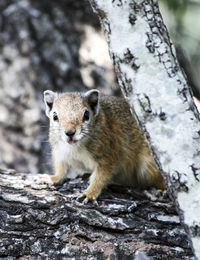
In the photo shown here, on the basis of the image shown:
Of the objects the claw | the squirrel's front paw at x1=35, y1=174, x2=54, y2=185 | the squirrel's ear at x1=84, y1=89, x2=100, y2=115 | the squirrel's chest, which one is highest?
the squirrel's ear at x1=84, y1=89, x2=100, y2=115

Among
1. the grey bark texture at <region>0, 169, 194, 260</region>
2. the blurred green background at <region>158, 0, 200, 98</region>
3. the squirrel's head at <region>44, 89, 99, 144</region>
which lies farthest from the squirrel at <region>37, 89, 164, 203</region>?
the blurred green background at <region>158, 0, 200, 98</region>

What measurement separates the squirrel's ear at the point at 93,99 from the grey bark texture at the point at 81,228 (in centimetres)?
128

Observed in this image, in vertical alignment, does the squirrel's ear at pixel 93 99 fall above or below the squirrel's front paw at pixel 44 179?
above

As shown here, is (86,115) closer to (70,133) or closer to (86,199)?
A: (70,133)

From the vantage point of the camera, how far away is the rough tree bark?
135 inches

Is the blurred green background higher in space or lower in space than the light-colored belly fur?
higher

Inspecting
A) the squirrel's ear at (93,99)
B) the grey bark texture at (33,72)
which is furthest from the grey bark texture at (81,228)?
the grey bark texture at (33,72)

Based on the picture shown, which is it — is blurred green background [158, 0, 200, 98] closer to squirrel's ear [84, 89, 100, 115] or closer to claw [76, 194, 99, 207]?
squirrel's ear [84, 89, 100, 115]

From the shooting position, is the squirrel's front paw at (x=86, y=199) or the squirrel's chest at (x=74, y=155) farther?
the squirrel's chest at (x=74, y=155)

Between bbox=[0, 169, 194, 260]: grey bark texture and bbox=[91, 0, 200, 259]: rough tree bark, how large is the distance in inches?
43.0

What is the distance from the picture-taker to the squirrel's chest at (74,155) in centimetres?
578

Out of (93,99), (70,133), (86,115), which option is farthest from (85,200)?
(93,99)

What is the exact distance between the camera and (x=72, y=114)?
5.27 metres

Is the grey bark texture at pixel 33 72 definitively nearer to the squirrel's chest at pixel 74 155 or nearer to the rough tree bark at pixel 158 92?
the squirrel's chest at pixel 74 155
